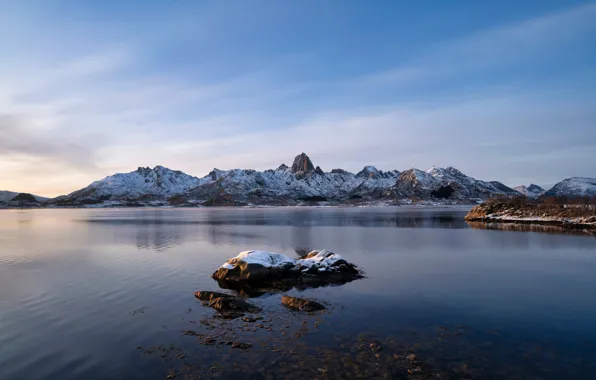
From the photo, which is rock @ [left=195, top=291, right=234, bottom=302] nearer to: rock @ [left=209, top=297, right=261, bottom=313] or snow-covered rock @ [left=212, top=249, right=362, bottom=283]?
rock @ [left=209, top=297, right=261, bottom=313]

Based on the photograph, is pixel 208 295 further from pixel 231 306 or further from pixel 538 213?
pixel 538 213

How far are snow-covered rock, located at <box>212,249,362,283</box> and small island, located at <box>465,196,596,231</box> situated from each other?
7681 centimetres

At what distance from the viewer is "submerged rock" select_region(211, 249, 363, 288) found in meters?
32.5

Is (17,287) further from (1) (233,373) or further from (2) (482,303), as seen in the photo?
(2) (482,303)

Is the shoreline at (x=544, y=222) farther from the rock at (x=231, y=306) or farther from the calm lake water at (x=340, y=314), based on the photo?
the rock at (x=231, y=306)

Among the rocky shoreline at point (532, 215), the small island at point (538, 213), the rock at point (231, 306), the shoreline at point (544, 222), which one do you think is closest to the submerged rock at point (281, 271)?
the rock at point (231, 306)

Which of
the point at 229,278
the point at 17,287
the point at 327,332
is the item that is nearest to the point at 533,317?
the point at 327,332

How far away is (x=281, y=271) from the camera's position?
3362cm

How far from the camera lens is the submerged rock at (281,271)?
32.5 m

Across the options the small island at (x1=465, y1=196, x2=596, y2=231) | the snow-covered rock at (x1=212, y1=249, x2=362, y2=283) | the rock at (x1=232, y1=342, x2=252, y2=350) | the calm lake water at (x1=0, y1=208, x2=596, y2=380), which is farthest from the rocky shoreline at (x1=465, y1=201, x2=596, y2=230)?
the rock at (x1=232, y1=342, x2=252, y2=350)

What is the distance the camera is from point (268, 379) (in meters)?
13.8

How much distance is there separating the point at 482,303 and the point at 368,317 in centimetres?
883

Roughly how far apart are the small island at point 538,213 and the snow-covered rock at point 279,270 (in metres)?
76.8

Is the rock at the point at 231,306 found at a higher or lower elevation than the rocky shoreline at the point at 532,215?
lower
